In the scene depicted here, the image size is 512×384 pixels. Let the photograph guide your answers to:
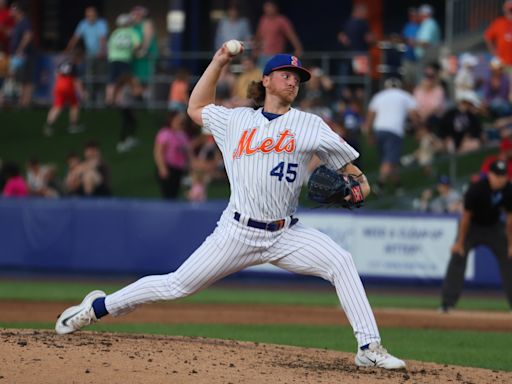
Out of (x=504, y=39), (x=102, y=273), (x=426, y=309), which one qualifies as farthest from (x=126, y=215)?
(x=504, y=39)

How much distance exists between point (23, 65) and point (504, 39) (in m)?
11.0

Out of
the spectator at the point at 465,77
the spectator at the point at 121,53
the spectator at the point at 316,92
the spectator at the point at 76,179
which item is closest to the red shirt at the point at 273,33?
the spectator at the point at 316,92

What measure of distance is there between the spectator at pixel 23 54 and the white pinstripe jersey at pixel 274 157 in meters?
17.5

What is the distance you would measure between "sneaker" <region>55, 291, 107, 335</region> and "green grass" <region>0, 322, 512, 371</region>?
264cm

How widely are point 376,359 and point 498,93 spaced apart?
1339 centimetres

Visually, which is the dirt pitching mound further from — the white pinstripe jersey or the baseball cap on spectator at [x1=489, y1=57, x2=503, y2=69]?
the baseball cap on spectator at [x1=489, y1=57, x2=503, y2=69]

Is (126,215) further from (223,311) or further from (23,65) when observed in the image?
(23,65)

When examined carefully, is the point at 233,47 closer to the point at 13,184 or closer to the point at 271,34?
the point at 13,184

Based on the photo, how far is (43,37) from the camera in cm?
3036

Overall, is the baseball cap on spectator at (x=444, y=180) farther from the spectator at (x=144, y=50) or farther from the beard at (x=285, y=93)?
the beard at (x=285, y=93)

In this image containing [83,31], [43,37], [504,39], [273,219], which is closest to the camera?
[273,219]

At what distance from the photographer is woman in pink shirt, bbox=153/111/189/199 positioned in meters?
19.4

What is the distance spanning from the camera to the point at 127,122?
2331 centimetres

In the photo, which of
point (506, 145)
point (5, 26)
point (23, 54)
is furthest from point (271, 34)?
point (5, 26)
